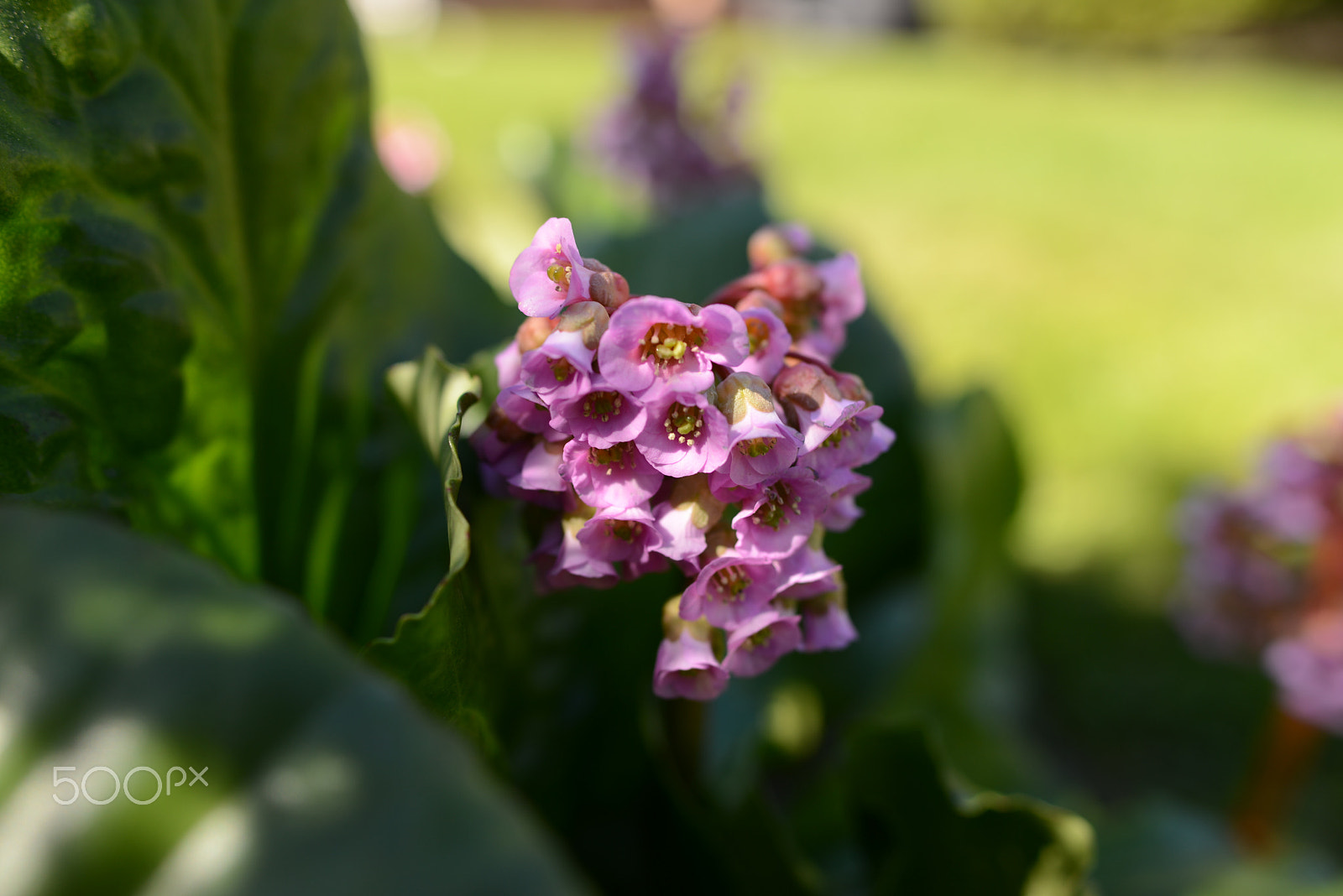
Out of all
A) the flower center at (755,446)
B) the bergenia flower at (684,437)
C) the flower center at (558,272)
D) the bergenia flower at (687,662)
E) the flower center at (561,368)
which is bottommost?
the bergenia flower at (687,662)

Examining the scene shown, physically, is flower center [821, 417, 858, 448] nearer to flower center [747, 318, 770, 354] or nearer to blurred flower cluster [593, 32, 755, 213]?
flower center [747, 318, 770, 354]

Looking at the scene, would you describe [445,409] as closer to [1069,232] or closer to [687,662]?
[687,662]

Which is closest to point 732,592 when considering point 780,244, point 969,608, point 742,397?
point 742,397

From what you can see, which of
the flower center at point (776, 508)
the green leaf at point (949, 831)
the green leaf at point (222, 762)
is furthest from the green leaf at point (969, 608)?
the green leaf at point (222, 762)

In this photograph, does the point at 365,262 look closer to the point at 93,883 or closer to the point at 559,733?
the point at 559,733

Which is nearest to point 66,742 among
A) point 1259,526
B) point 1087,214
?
point 1259,526

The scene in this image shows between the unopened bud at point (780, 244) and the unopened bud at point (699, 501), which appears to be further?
the unopened bud at point (780, 244)

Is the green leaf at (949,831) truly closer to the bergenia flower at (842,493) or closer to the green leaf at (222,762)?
the bergenia flower at (842,493)
